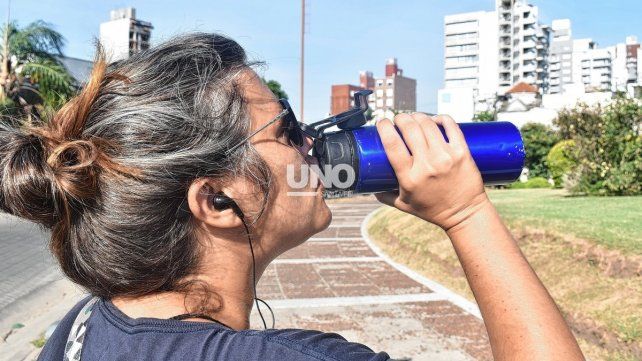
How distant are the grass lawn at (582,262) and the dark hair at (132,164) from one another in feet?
12.9

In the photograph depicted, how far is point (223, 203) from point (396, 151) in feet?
1.16

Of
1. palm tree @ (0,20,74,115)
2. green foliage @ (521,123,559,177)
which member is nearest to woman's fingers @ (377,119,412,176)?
palm tree @ (0,20,74,115)

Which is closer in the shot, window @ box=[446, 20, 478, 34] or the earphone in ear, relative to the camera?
the earphone in ear

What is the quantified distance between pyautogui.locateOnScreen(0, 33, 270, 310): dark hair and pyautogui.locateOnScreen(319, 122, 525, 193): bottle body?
20 cm

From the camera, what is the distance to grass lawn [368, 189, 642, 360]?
457 cm

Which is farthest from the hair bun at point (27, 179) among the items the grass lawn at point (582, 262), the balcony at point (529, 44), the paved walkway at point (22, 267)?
the balcony at point (529, 44)

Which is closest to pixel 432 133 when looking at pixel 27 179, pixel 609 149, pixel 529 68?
pixel 27 179

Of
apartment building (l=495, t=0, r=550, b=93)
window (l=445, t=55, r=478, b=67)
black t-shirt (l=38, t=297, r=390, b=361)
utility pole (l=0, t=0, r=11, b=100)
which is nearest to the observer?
black t-shirt (l=38, t=297, r=390, b=361)

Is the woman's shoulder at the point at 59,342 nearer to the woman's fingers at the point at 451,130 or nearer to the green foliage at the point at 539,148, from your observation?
the woman's fingers at the point at 451,130

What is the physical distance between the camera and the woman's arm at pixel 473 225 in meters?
1.09

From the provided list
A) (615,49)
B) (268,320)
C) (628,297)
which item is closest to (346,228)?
(268,320)

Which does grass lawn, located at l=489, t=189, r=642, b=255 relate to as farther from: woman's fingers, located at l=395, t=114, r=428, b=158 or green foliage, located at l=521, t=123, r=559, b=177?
green foliage, located at l=521, t=123, r=559, b=177

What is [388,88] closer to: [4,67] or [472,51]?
[472,51]

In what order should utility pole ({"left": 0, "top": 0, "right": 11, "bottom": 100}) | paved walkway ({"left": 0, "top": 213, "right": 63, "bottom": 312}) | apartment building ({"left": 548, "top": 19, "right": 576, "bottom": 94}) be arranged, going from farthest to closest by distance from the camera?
apartment building ({"left": 548, "top": 19, "right": 576, "bottom": 94})
utility pole ({"left": 0, "top": 0, "right": 11, "bottom": 100})
paved walkway ({"left": 0, "top": 213, "right": 63, "bottom": 312})
